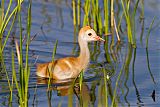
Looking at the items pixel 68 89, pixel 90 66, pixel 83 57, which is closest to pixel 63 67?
pixel 83 57

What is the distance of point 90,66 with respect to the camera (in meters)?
11.2

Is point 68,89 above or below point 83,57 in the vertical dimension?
below

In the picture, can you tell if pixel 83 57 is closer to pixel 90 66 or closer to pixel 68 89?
pixel 90 66

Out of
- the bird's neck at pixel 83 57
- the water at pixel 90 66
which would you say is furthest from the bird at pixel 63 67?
the water at pixel 90 66

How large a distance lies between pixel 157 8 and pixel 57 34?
2614 mm

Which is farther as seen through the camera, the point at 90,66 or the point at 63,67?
the point at 90,66

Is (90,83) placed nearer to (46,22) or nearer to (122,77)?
(122,77)

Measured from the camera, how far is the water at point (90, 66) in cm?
913

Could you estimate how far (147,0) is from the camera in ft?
49.3

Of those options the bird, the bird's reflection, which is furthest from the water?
the bird

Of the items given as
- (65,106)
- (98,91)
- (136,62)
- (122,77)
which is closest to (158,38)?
(136,62)

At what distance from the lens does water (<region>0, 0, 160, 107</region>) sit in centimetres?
913

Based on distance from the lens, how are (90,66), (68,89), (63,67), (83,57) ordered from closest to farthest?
(68,89), (63,67), (83,57), (90,66)

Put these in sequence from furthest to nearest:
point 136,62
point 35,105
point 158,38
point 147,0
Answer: point 147,0 < point 158,38 < point 136,62 < point 35,105
